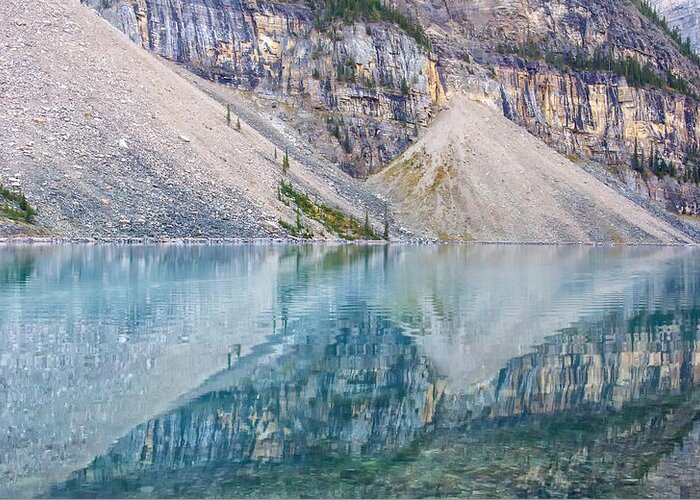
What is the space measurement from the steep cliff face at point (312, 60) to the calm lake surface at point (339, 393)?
287 feet

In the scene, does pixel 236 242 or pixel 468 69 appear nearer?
pixel 236 242

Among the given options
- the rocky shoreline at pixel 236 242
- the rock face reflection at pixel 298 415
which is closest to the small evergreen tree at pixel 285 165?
the rocky shoreline at pixel 236 242

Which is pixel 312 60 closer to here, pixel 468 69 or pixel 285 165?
pixel 468 69

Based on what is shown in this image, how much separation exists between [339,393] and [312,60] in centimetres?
11285

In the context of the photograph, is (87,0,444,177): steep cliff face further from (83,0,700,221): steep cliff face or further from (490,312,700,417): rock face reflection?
(490,312,700,417): rock face reflection

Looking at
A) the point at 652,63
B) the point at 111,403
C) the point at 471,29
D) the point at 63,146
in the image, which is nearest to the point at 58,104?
the point at 63,146

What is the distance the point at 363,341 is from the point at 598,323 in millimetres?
9723

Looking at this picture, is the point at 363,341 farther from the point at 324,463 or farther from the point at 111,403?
the point at 324,463

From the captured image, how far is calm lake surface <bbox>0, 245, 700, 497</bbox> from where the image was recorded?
41.4 ft

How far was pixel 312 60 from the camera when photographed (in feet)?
414

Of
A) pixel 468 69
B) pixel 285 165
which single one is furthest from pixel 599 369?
pixel 468 69

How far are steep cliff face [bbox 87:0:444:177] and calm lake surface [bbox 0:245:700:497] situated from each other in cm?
8742

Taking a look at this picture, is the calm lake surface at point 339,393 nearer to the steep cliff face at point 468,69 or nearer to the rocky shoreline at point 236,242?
the rocky shoreline at point 236,242

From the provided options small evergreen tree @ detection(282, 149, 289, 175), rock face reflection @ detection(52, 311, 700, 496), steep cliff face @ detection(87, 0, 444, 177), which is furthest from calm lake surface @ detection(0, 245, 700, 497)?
steep cliff face @ detection(87, 0, 444, 177)
